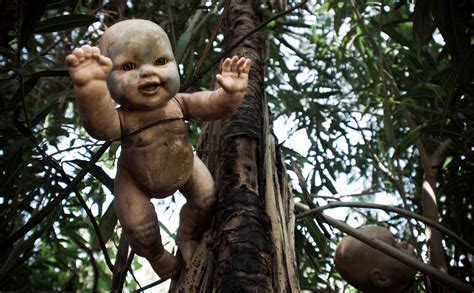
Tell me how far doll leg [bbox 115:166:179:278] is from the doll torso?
0.08 ft

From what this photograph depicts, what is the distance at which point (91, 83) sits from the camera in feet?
3.37

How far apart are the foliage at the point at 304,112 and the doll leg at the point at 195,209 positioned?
0.78ft

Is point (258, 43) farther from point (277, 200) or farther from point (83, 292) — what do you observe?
point (83, 292)

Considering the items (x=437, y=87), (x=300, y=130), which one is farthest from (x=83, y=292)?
(x=437, y=87)

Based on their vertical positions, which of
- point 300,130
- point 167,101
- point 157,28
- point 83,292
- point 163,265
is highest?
point 300,130

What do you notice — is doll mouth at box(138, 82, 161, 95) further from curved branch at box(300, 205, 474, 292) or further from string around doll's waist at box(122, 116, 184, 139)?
curved branch at box(300, 205, 474, 292)

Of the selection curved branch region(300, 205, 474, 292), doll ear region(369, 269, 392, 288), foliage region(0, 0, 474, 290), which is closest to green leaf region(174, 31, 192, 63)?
foliage region(0, 0, 474, 290)

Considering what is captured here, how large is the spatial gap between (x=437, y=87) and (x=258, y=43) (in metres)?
0.80

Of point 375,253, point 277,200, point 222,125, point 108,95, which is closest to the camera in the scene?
point 108,95

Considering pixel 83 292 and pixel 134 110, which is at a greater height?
pixel 83 292

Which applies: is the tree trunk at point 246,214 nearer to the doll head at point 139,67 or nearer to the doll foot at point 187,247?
the doll foot at point 187,247

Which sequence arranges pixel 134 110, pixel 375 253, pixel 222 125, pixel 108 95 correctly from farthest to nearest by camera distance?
pixel 375 253 < pixel 222 125 < pixel 134 110 < pixel 108 95

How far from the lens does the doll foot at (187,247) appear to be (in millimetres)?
1245

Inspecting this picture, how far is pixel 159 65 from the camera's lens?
1.15 metres
